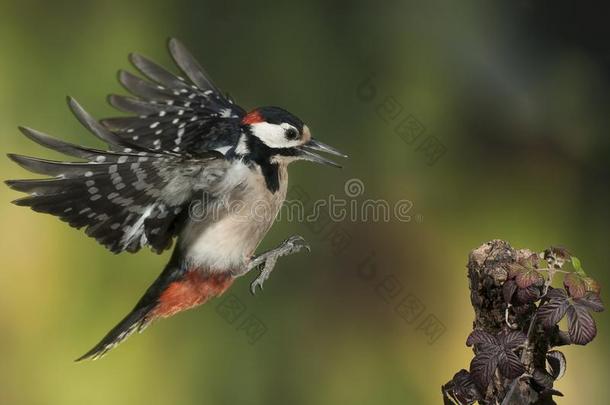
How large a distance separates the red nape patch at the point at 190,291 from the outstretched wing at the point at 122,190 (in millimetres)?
107

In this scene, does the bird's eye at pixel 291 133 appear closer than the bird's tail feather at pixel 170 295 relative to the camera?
Yes

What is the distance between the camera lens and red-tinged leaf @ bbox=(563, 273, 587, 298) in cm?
118

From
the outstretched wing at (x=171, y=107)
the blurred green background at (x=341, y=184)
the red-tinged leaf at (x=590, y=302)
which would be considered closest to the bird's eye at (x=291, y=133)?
the outstretched wing at (x=171, y=107)

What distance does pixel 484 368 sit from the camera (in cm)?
120

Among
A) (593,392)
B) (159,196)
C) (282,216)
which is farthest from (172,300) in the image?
(593,392)

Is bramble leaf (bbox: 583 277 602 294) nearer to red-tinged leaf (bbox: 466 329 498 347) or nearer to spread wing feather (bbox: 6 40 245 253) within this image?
red-tinged leaf (bbox: 466 329 498 347)

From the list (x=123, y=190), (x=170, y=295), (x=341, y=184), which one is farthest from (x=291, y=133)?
(x=341, y=184)

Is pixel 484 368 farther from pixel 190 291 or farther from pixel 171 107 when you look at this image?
pixel 171 107

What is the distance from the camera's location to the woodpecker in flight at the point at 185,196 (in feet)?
4.65

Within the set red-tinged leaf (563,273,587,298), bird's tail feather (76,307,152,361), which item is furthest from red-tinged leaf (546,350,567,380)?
bird's tail feather (76,307,152,361)

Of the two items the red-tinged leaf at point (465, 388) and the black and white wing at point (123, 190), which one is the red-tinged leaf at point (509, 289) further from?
the black and white wing at point (123, 190)

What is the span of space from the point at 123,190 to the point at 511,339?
731 millimetres

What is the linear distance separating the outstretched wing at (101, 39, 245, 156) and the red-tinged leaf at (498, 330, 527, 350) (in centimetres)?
83

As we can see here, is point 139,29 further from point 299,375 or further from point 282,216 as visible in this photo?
point 299,375
